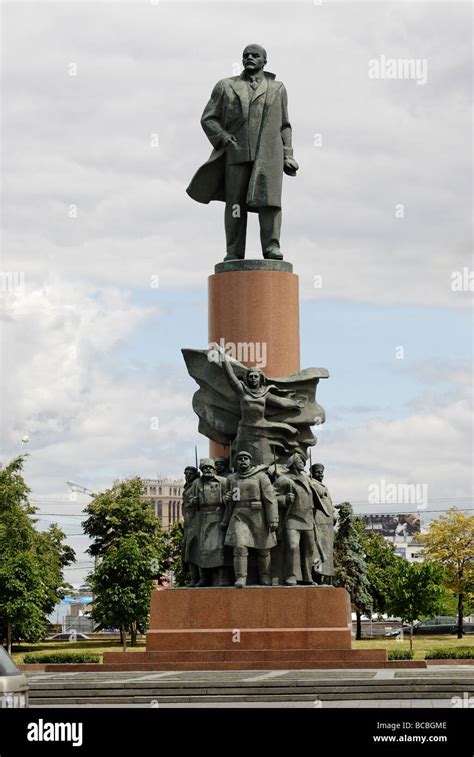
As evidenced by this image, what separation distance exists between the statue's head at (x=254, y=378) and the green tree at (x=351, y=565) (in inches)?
1117

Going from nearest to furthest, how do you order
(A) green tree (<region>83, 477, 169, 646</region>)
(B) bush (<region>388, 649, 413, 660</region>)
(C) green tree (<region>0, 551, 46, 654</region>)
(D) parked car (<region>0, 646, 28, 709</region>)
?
(D) parked car (<region>0, 646, 28, 709</region>), (B) bush (<region>388, 649, 413, 660</region>), (C) green tree (<region>0, 551, 46, 654</region>), (A) green tree (<region>83, 477, 169, 646</region>)

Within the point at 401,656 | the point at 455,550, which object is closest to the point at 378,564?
the point at 455,550

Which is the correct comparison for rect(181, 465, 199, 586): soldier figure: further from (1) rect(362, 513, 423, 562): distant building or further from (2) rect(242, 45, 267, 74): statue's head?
(1) rect(362, 513, 423, 562): distant building

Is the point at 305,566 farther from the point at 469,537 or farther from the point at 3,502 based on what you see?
the point at 469,537

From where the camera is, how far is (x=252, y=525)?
2312 centimetres

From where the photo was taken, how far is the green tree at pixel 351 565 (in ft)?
174

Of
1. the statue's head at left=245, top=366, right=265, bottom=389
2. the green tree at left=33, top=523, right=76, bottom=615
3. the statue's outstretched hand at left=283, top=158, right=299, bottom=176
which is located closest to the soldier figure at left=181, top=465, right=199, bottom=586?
the statue's head at left=245, top=366, right=265, bottom=389

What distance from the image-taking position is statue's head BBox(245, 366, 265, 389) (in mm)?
23672

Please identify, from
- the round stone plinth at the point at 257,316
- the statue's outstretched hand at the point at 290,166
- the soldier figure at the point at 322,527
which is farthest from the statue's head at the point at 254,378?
the statue's outstretched hand at the point at 290,166

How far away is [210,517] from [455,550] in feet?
116

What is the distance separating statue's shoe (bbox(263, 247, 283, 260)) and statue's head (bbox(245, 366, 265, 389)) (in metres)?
2.73
